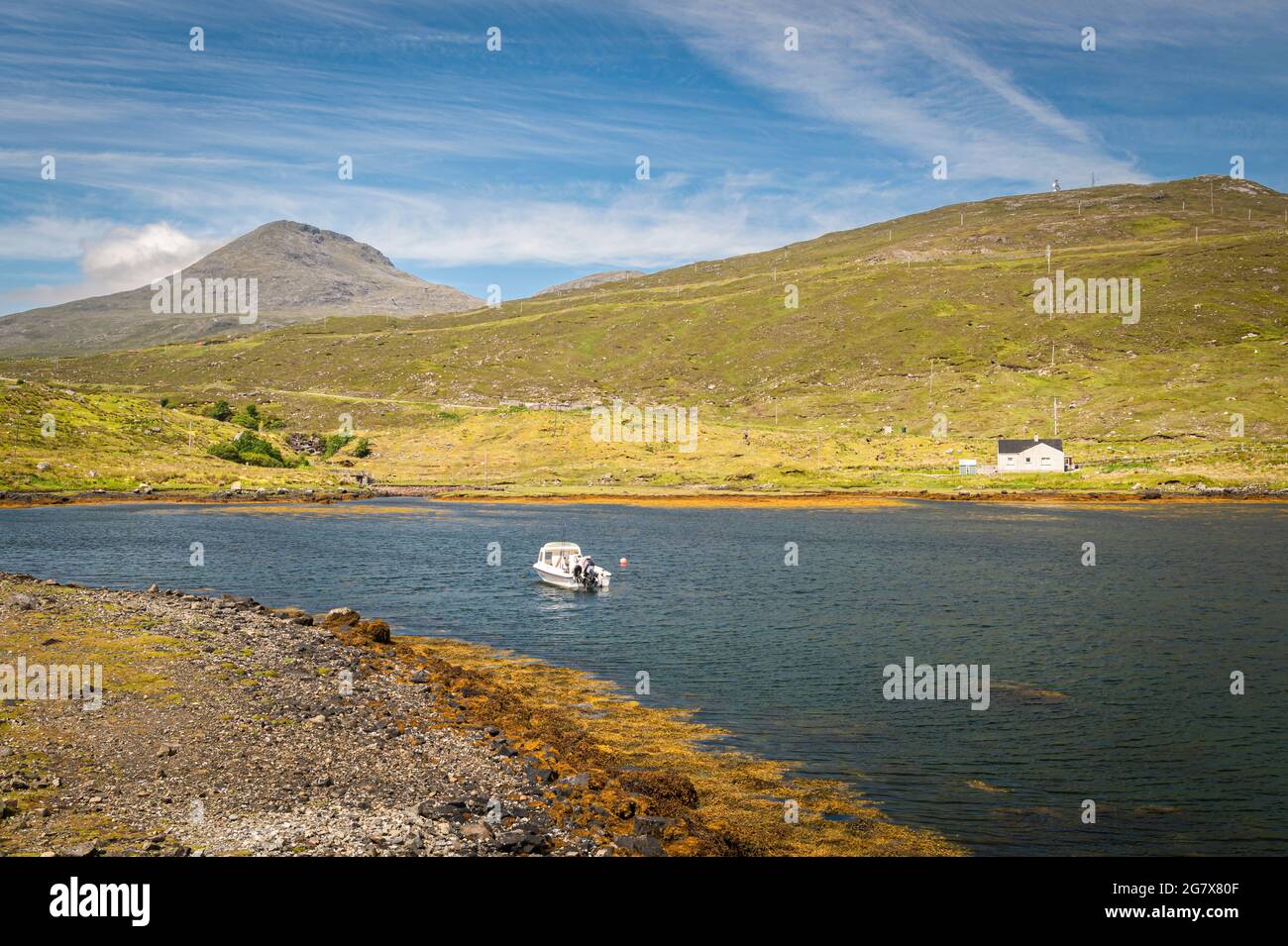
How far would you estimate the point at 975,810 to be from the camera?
22.0 metres

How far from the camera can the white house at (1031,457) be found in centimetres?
14625

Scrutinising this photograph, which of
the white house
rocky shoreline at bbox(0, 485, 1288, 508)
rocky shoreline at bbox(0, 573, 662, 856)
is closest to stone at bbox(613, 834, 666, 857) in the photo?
rocky shoreline at bbox(0, 573, 662, 856)

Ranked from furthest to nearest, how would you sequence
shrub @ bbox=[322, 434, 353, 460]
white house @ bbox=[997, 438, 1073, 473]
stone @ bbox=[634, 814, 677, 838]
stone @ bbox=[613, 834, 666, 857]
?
shrub @ bbox=[322, 434, 353, 460] < white house @ bbox=[997, 438, 1073, 473] < stone @ bbox=[634, 814, 677, 838] < stone @ bbox=[613, 834, 666, 857]

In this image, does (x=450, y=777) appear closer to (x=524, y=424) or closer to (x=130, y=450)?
(x=130, y=450)

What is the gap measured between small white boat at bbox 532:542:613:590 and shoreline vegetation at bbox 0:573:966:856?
2039 cm

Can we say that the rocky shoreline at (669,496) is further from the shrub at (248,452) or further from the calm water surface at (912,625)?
the shrub at (248,452)

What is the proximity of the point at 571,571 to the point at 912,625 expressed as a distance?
829 inches

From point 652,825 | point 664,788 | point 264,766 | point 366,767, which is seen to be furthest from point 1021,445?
point 264,766

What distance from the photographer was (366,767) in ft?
72.1

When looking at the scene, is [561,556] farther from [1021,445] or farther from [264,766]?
[1021,445]

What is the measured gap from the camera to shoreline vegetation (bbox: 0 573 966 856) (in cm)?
1741

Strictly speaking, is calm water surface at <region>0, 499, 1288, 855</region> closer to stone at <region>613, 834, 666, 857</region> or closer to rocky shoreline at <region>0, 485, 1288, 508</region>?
stone at <region>613, 834, 666, 857</region>
